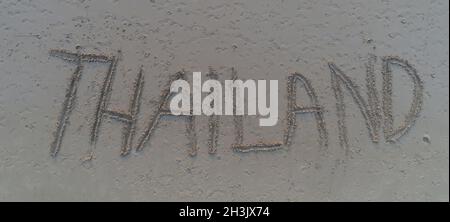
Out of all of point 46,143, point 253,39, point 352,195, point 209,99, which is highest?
point 253,39

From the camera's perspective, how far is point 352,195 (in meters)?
1.64

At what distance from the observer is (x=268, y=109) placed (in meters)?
1.61

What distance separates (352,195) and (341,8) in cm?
65

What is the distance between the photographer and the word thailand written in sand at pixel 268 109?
5.16 feet

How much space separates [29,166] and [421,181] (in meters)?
1.36

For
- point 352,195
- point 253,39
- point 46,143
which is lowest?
point 352,195

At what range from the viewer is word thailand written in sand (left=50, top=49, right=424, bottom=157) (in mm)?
1574

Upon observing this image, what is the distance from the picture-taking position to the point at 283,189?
5.34ft

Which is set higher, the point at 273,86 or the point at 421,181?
the point at 273,86

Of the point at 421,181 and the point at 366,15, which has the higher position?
the point at 366,15

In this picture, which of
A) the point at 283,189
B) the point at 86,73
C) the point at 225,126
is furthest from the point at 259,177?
the point at 86,73

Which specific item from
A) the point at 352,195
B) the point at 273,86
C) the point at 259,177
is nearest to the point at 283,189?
the point at 259,177

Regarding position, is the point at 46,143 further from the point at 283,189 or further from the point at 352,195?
the point at 352,195

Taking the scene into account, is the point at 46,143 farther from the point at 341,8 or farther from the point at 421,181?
the point at 421,181
